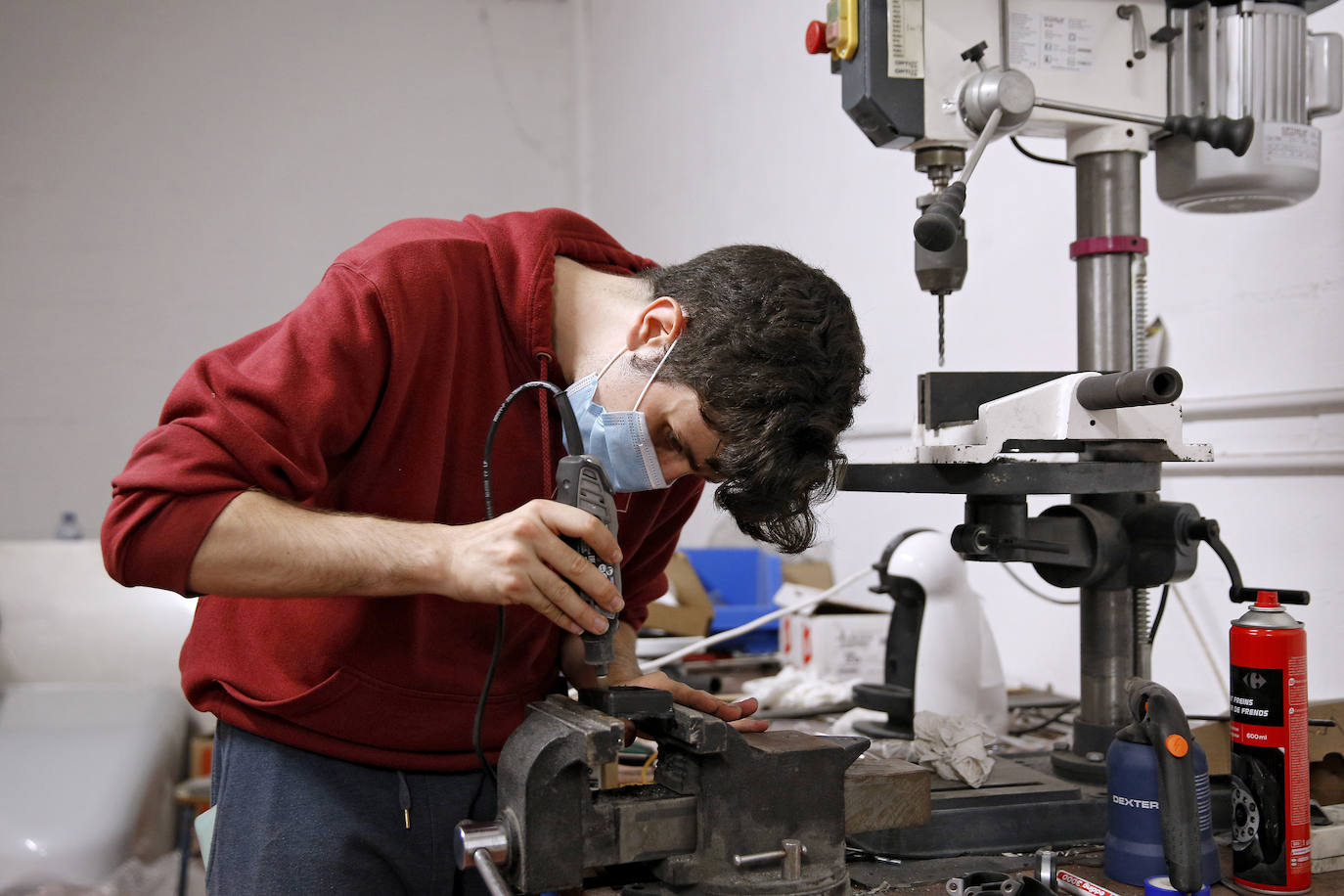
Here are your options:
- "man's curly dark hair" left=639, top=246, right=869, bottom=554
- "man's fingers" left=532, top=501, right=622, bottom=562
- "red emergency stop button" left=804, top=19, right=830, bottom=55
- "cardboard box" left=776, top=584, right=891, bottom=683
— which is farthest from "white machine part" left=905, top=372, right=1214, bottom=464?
"cardboard box" left=776, top=584, right=891, bottom=683

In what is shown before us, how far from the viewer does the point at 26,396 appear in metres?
3.99

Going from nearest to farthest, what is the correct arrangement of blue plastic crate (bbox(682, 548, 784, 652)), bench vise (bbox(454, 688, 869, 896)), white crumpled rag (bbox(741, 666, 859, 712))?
bench vise (bbox(454, 688, 869, 896)) → white crumpled rag (bbox(741, 666, 859, 712)) → blue plastic crate (bbox(682, 548, 784, 652))

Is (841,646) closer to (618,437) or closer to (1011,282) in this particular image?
(1011,282)

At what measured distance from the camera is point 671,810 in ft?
2.95

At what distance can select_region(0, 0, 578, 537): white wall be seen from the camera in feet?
13.2

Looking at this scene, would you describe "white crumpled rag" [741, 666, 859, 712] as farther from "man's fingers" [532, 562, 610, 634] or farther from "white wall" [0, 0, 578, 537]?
"white wall" [0, 0, 578, 537]

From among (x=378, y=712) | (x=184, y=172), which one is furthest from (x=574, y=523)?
(x=184, y=172)

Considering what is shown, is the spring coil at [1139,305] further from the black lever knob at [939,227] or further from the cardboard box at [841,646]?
the cardboard box at [841,646]

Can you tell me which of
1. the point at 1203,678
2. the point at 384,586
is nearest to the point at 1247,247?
the point at 1203,678

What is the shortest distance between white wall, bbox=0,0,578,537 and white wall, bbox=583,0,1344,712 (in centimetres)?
120

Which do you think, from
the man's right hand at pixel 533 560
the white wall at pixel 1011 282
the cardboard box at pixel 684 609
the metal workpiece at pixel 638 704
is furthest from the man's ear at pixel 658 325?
the cardboard box at pixel 684 609

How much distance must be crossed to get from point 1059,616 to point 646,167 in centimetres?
257

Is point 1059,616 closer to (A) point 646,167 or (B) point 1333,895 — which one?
(B) point 1333,895

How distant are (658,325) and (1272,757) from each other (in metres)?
0.72
